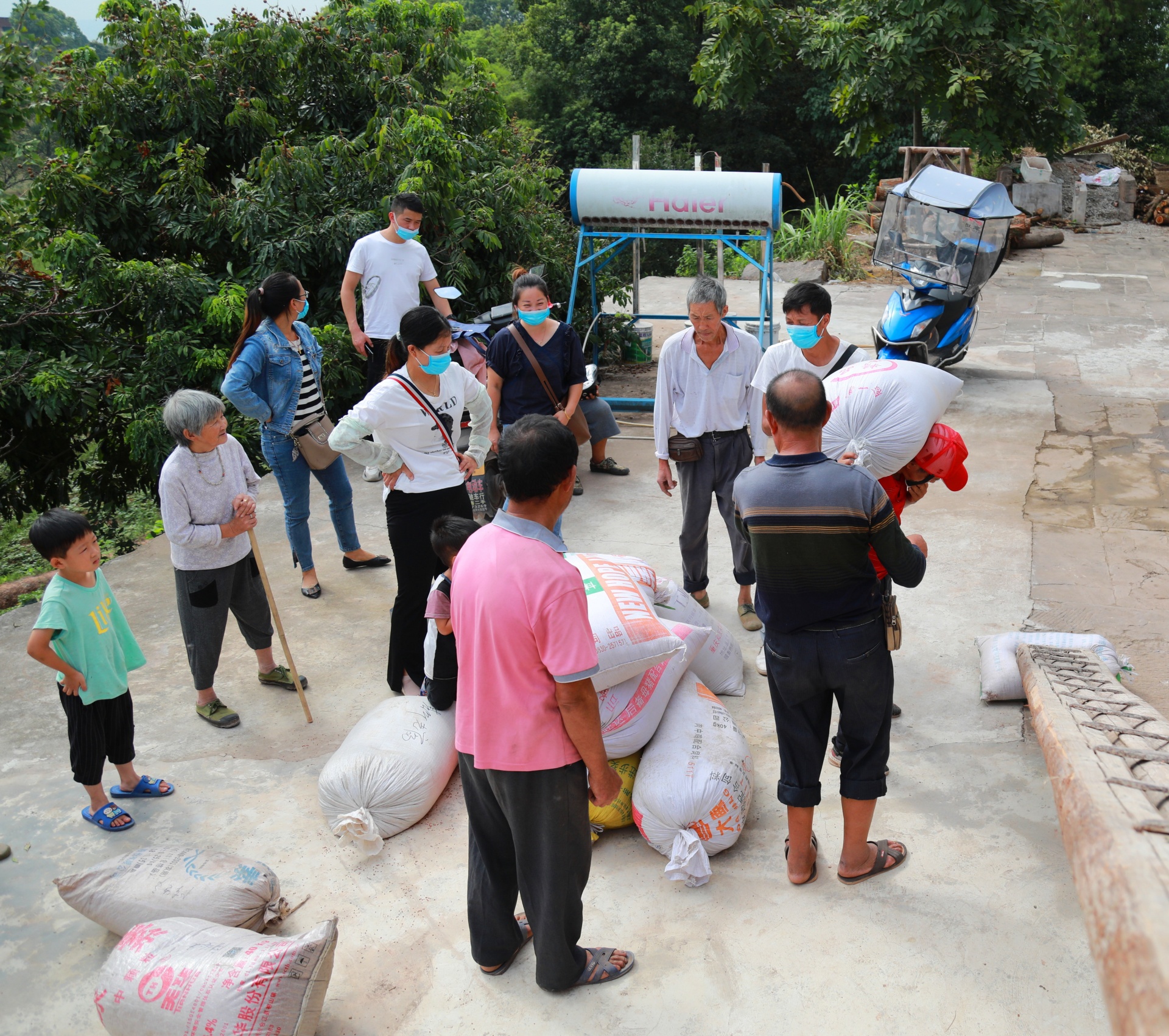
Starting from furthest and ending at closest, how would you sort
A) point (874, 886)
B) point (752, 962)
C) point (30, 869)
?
point (30, 869) < point (874, 886) < point (752, 962)

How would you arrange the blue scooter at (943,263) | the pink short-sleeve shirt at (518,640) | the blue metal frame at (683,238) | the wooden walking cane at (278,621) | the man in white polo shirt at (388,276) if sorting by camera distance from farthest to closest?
the blue scooter at (943,263)
the blue metal frame at (683,238)
the man in white polo shirt at (388,276)
the wooden walking cane at (278,621)
the pink short-sleeve shirt at (518,640)

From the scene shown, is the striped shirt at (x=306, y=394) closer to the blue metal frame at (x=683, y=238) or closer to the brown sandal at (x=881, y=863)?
the blue metal frame at (x=683, y=238)

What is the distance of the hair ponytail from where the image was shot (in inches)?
169

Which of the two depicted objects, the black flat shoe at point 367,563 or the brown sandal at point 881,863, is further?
the black flat shoe at point 367,563

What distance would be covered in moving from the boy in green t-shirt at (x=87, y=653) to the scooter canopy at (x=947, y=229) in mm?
6432

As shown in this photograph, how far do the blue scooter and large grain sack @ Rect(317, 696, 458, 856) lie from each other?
17.8 feet

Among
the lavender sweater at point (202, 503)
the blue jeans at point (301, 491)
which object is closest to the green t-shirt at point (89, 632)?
the lavender sweater at point (202, 503)

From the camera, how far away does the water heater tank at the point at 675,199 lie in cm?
654

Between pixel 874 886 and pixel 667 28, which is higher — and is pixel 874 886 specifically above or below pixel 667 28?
below

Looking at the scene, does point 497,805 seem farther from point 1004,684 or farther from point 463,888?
point 1004,684

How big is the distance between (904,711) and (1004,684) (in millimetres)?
378

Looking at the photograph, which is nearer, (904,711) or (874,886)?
(874,886)

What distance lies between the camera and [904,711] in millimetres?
3691

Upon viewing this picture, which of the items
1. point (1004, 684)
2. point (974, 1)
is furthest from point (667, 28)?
point (1004, 684)
